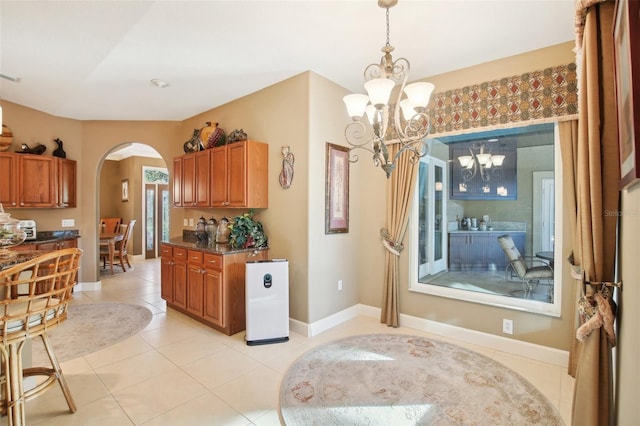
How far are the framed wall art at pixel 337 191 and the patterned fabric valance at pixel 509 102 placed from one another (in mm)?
1092

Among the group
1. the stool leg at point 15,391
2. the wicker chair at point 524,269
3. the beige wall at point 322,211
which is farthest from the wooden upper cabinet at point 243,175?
the wicker chair at point 524,269

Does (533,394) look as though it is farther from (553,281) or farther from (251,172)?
(251,172)

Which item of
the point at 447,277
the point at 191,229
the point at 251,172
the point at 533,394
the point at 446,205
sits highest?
the point at 251,172

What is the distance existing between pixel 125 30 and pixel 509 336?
4508 mm

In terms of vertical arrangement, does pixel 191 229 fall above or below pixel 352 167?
below

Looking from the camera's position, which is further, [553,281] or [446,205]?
[446,205]

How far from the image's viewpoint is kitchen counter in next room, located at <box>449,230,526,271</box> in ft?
11.1

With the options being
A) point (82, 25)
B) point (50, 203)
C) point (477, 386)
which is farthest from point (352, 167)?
point (50, 203)

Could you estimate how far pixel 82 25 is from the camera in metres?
2.58

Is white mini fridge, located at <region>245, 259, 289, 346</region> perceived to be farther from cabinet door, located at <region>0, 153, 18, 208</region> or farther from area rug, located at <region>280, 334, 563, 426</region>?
cabinet door, located at <region>0, 153, 18, 208</region>

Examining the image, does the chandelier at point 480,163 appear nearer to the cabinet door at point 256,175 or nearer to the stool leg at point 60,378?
the cabinet door at point 256,175

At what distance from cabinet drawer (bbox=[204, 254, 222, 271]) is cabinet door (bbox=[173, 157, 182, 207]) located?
62.6 inches

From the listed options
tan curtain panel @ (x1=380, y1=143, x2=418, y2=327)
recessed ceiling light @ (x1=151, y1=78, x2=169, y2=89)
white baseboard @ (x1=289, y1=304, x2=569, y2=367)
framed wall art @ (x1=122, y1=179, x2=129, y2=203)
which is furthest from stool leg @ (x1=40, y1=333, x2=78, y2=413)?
framed wall art @ (x1=122, y1=179, x2=129, y2=203)

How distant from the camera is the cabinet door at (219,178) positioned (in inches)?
153
